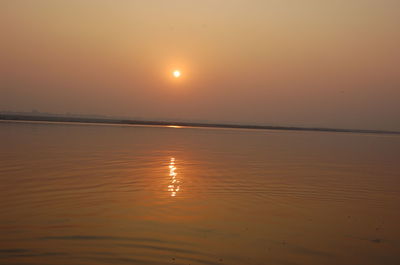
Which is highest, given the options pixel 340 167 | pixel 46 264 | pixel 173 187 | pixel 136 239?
pixel 340 167

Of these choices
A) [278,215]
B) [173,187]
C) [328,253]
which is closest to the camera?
[328,253]

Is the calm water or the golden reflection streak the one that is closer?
the calm water

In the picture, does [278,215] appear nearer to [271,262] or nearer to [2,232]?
[271,262]

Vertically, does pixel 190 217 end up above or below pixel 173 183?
below

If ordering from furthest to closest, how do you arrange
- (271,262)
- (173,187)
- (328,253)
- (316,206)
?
1. (173,187)
2. (316,206)
3. (328,253)
4. (271,262)

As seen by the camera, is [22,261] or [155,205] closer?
[22,261]

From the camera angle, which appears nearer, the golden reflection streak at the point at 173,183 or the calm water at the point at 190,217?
the calm water at the point at 190,217

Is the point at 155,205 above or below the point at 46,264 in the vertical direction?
above

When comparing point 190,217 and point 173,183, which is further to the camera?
point 173,183

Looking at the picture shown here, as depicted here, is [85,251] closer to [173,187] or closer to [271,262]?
[271,262]

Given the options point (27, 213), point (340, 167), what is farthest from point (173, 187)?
point (340, 167)

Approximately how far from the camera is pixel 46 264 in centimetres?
520

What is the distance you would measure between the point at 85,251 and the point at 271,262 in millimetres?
2857

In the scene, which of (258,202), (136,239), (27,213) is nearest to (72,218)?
(27,213)
